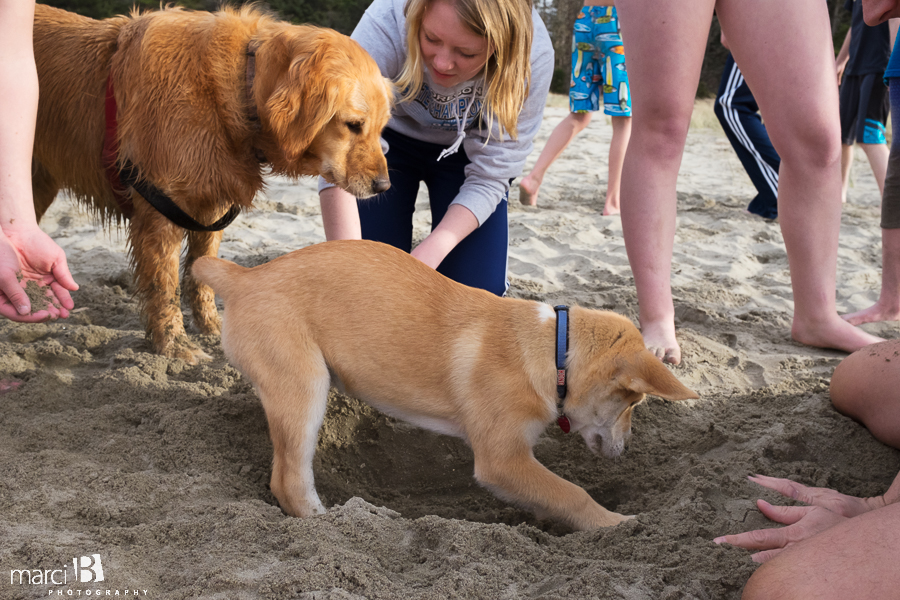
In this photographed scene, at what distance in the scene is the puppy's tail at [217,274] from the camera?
2.51 meters

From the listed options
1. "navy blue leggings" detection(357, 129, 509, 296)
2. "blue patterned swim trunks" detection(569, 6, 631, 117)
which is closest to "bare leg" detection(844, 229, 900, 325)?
"navy blue leggings" detection(357, 129, 509, 296)

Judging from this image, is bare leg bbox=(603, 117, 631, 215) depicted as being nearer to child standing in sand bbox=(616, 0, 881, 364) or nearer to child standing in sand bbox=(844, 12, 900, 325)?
child standing in sand bbox=(844, 12, 900, 325)

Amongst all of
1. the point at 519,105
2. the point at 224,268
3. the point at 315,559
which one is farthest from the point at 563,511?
the point at 519,105

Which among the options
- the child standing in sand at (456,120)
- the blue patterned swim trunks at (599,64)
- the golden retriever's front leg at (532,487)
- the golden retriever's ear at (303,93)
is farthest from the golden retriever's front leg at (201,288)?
the blue patterned swim trunks at (599,64)

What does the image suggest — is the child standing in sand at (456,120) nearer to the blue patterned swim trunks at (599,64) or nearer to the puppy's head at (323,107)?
the puppy's head at (323,107)

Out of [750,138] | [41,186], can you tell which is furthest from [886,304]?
[41,186]

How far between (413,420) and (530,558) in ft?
2.63

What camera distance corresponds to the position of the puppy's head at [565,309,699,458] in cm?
Result: 223

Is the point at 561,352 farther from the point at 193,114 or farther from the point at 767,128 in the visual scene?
the point at 193,114

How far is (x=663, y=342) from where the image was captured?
10.4 ft

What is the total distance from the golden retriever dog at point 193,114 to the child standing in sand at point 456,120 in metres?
0.35

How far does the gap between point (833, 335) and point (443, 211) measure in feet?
7.36

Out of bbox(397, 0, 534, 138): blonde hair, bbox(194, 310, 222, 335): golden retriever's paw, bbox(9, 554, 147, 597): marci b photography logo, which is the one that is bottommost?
bbox(194, 310, 222, 335): golden retriever's paw

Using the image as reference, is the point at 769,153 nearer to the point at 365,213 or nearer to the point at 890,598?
the point at 365,213
